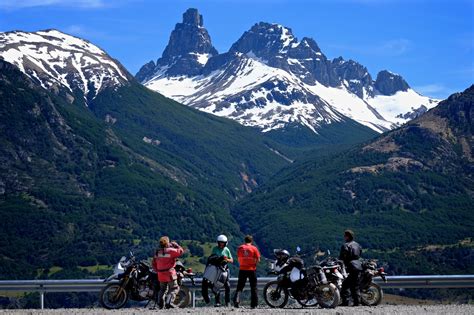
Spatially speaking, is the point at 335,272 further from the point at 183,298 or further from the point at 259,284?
the point at 183,298

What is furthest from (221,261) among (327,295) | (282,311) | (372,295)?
(372,295)

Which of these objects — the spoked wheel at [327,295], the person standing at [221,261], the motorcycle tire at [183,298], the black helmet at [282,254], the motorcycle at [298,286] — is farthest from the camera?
the motorcycle tire at [183,298]

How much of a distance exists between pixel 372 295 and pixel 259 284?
14.9ft

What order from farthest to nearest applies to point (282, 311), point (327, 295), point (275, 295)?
1. point (275, 295)
2. point (327, 295)
3. point (282, 311)

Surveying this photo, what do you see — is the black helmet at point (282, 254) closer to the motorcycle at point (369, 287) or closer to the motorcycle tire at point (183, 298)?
the motorcycle at point (369, 287)

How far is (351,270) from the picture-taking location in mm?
30891

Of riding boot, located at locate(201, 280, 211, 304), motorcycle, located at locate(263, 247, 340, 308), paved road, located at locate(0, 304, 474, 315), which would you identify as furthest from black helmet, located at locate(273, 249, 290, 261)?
riding boot, located at locate(201, 280, 211, 304)

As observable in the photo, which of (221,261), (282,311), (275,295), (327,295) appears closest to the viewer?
(282,311)

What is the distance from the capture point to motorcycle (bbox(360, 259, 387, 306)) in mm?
31125

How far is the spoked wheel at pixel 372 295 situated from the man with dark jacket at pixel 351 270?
53cm

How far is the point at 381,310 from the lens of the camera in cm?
2844

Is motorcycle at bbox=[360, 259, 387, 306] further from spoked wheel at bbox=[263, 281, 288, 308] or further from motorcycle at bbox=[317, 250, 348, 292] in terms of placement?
spoked wheel at bbox=[263, 281, 288, 308]

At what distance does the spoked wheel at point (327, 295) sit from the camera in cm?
3011

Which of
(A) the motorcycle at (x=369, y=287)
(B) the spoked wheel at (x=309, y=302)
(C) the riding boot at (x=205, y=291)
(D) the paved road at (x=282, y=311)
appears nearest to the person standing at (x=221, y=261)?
(C) the riding boot at (x=205, y=291)
